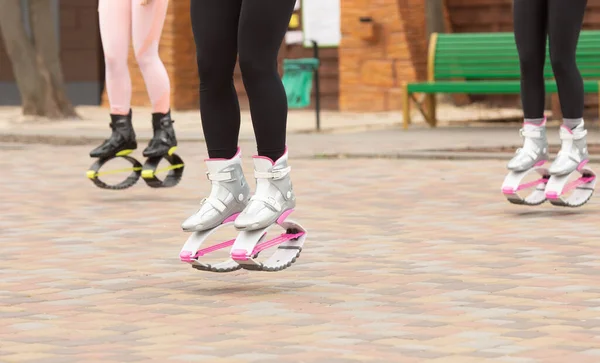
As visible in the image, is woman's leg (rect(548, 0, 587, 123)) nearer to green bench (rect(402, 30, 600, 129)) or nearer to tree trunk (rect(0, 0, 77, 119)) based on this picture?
green bench (rect(402, 30, 600, 129))

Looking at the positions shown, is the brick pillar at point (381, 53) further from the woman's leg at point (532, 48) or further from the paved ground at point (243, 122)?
the woman's leg at point (532, 48)

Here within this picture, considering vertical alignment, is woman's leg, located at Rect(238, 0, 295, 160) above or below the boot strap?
above

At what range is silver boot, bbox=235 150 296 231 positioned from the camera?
5.93 metres

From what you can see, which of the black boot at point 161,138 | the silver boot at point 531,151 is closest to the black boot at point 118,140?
the black boot at point 161,138

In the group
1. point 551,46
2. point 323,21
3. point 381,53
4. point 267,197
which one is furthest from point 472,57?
point 267,197

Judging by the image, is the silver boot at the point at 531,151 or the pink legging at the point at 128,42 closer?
the silver boot at the point at 531,151

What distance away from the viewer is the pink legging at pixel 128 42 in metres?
9.32

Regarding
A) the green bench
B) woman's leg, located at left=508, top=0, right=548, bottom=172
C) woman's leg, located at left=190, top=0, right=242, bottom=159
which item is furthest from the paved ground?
woman's leg, located at left=190, top=0, right=242, bottom=159

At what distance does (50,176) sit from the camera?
38.7 feet

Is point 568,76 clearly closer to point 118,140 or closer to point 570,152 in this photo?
point 570,152

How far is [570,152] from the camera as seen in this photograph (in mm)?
8414

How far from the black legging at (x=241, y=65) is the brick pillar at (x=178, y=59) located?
17.4 metres

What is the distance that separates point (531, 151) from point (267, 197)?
2731 millimetres

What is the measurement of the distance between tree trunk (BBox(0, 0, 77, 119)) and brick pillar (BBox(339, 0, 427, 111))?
4124 millimetres
